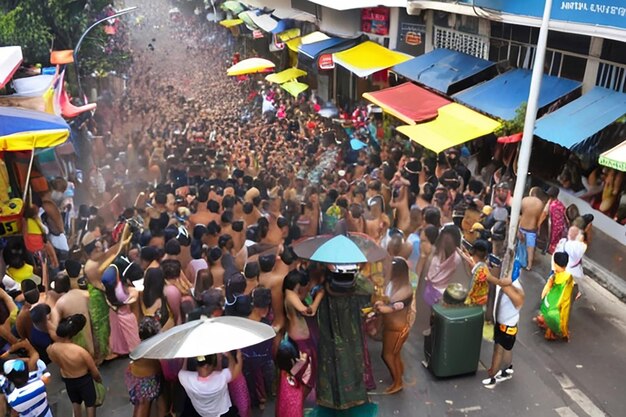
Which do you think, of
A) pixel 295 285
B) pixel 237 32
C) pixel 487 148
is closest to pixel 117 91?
pixel 237 32

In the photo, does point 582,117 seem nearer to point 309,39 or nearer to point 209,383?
point 209,383

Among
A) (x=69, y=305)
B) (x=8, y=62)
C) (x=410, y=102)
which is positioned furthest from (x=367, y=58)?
(x=69, y=305)

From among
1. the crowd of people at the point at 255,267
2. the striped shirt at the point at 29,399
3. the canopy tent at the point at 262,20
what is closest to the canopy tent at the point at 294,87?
the canopy tent at the point at 262,20

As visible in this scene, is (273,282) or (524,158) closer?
(273,282)

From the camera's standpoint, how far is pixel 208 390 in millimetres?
4816

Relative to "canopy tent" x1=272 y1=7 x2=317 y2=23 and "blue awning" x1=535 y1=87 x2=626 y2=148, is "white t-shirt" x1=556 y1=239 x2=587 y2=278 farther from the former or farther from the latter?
"canopy tent" x1=272 y1=7 x2=317 y2=23

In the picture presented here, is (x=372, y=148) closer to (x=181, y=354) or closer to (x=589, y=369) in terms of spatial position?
(x=589, y=369)

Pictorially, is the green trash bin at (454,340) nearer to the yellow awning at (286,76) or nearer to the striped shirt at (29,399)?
the striped shirt at (29,399)

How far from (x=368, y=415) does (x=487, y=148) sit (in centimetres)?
793

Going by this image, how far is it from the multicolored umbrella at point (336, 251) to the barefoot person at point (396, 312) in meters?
0.26

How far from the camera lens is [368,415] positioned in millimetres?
5531

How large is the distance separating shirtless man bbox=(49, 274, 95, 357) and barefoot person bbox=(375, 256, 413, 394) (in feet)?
9.48

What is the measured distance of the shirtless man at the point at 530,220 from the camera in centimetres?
862

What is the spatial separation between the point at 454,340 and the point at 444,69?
→ 8647mm
